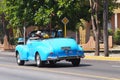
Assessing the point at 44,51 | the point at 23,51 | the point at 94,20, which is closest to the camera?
the point at 44,51

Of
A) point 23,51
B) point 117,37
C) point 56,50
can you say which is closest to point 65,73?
point 56,50

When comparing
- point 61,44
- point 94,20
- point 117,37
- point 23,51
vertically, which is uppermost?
point 94,20

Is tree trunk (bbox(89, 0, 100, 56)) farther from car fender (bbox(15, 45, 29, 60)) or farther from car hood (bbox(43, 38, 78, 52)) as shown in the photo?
car hood (bbox(43, 38, 78, 52))

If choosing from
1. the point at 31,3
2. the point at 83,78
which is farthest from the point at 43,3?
the point at 83,78

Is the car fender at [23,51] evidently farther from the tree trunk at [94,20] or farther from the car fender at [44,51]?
the tree trunk at [94,20]

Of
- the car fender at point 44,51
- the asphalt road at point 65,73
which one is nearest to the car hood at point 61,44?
the car fender at point 44,51

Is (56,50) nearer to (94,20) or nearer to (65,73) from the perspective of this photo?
(65,73)

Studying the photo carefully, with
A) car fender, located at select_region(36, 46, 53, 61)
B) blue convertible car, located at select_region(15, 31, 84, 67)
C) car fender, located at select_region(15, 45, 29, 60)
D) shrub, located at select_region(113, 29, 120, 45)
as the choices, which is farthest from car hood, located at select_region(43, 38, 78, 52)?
shrub, located at select_region(113, 29, 120, 45)

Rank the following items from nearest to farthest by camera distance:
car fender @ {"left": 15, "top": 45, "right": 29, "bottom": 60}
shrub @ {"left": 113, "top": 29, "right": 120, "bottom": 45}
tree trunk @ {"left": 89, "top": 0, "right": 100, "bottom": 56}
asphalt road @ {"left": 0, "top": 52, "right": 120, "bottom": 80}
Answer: asphalt road @ {"left": 0, "top": 52, "right": 120, "bottom": 80} → car fender @ {"left": 15, "top": 45, "right": 29, "bottom": 60} → tree trunk @ {"left": 89, "top": 0, "right": 100, "bottom": 56} → shrub @ {"left": 113, "top": 29, "right": 120, "bottom": 45}

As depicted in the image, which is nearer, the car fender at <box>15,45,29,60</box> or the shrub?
the car fender at <box>15,45,29,60</box>

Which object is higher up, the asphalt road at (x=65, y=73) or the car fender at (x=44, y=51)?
the car fender at (x=44, y=51)

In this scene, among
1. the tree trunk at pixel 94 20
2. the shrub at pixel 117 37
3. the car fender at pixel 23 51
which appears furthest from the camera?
the shrub at pixel 117 37

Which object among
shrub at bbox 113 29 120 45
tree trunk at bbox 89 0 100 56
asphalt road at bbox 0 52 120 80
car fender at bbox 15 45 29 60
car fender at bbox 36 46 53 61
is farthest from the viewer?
shrub at bbox 113 29 120 45

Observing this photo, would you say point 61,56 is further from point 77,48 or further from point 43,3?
point 43,3
